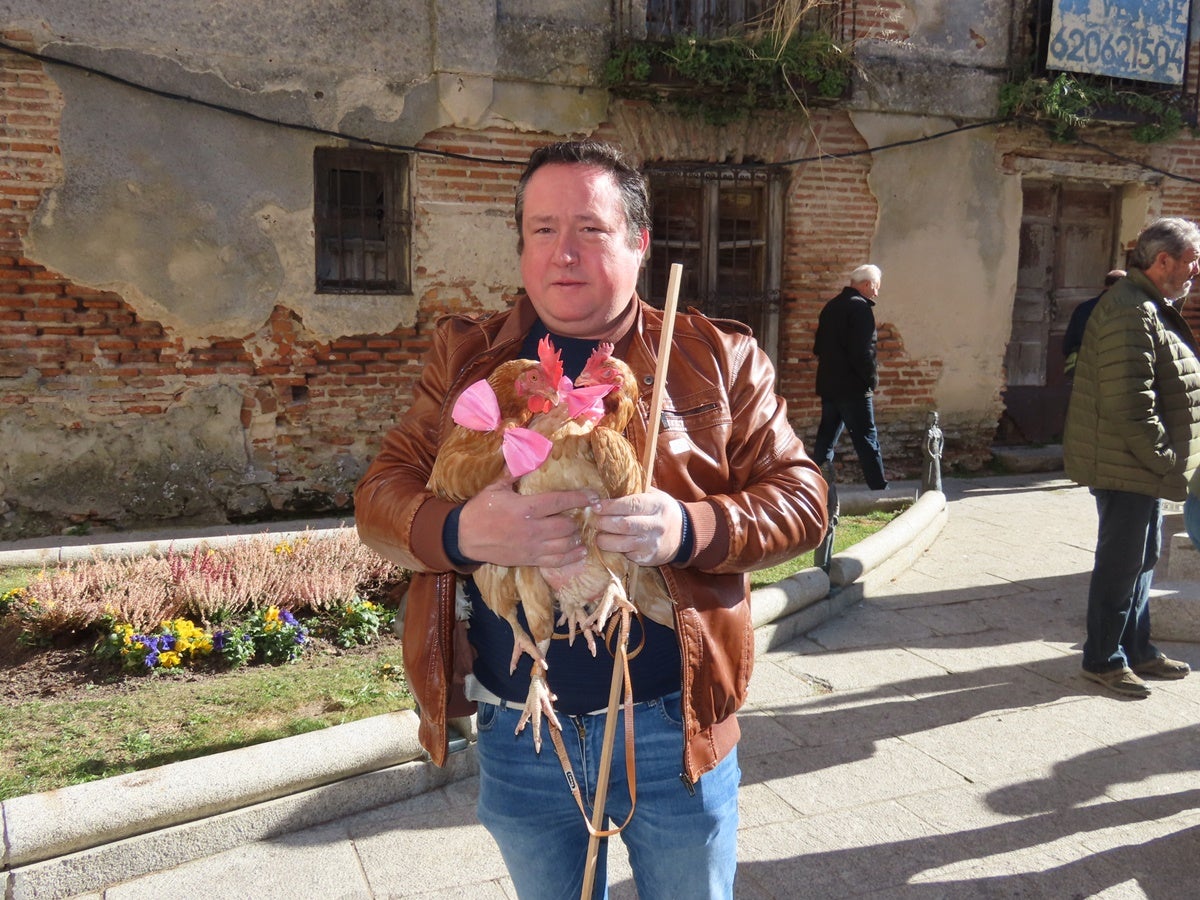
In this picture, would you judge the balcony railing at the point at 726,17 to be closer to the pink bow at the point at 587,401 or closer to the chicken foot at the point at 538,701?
the pink bow at the point at 587,401

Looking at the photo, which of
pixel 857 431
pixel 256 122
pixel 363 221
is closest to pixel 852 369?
pixel 857 431

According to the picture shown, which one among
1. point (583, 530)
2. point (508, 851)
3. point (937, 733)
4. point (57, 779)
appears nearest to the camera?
point (583, 530)

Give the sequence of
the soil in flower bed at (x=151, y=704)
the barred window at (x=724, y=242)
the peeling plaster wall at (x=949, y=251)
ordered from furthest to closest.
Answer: the peeling plaster wall at (x=949, y=251)
the barred window at (x=724, y=242)
the soil in flower bed at (x=151, y=704)

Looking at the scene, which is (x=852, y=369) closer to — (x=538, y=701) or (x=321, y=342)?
→ (x=321, y=342)

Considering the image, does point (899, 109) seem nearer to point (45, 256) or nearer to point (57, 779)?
point (45, 256)

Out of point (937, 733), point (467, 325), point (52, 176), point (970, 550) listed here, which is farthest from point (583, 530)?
point (52, 176)

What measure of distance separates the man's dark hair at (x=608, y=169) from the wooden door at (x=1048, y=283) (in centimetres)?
1118

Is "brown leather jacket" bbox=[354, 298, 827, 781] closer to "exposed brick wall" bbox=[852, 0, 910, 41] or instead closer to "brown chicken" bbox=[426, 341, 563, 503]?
"brown chicken" bbox=[426, 341, 563, 503]

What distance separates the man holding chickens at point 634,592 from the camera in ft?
6.27

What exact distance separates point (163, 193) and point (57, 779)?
5645 millimetres

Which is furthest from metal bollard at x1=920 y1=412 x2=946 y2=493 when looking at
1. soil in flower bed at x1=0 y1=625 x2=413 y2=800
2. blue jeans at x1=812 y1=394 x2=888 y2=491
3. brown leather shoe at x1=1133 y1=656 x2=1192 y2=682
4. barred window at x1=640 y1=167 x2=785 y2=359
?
soil in flower bed at x1=0 y1=625 x2=413 y2=800

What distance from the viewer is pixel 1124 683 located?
4.99 metres

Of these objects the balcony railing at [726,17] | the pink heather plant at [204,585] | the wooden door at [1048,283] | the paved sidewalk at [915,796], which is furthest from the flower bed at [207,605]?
the wooden door at [1048,283]

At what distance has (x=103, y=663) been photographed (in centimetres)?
476
